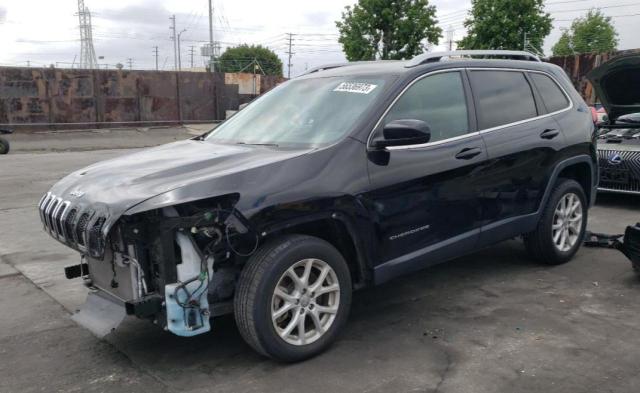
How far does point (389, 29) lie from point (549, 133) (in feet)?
92.5

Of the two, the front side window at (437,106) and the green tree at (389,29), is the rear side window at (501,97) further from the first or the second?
the green tree at (389,29)

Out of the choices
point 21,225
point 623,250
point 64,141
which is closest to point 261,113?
point 623,250

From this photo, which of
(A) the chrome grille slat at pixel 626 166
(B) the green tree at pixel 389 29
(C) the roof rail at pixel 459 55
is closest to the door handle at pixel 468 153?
(C) the roof rail at pixel 459 55

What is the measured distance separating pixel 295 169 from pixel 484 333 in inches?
68.1

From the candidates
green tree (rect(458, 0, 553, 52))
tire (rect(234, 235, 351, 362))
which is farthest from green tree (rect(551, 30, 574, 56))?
tire (rect(234, 235, 351, 362))

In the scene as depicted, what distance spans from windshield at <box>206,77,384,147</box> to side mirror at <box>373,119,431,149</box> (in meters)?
0.26

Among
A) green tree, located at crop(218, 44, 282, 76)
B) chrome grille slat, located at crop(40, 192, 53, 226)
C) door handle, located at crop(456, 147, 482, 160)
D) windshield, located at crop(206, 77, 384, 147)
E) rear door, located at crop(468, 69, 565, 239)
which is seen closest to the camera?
chrome grille slat, located at crop(40, 192, 53, 226)

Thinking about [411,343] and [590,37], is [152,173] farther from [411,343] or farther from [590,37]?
[590,37]

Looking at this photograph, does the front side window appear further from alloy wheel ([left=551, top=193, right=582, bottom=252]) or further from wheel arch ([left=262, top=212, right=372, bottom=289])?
alloy wheel ([left=551, top=193, right=582, bottom=252])

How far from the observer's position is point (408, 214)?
157 inches

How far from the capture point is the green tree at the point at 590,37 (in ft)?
201

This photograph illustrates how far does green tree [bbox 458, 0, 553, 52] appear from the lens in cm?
3297

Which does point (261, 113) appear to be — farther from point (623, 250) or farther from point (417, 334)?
point (623, 250)

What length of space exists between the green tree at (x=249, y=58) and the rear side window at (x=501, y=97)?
93996 millimetres
